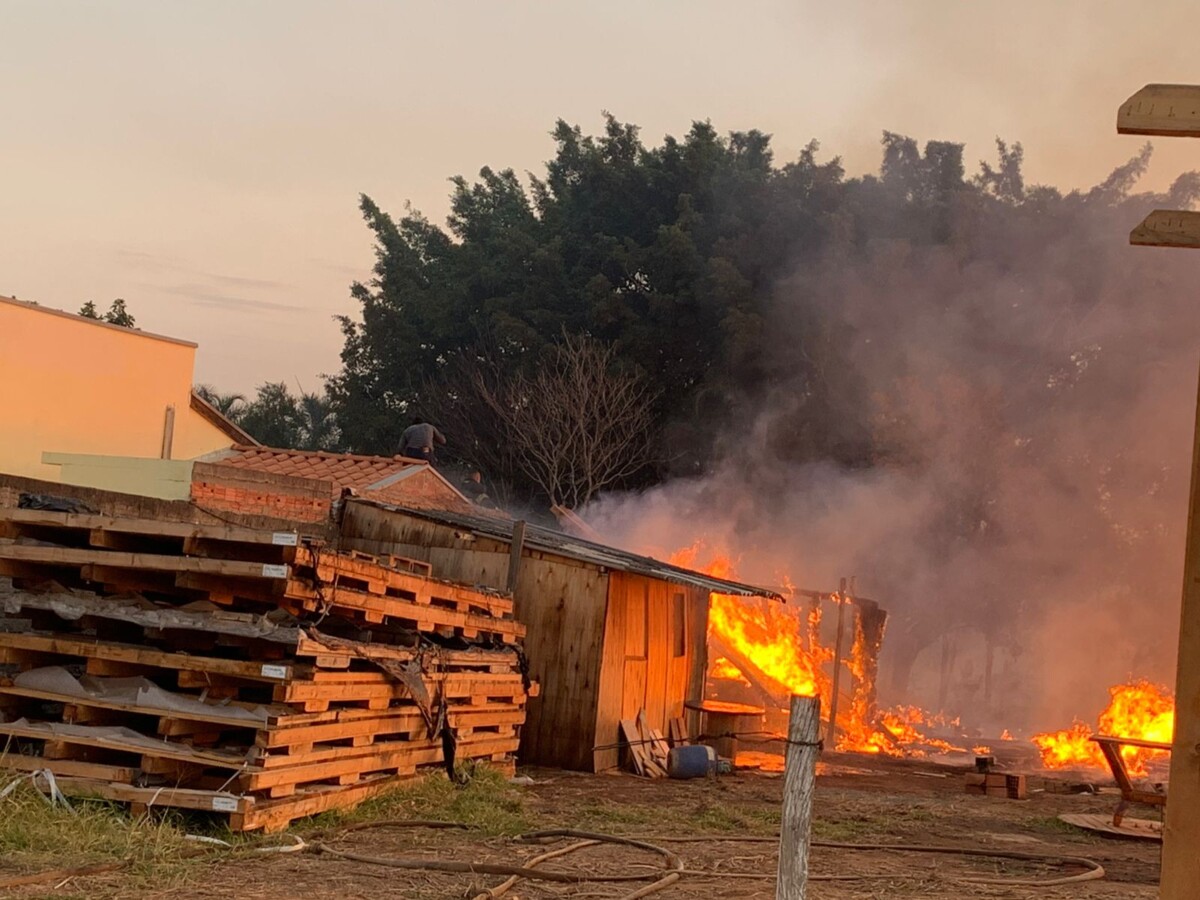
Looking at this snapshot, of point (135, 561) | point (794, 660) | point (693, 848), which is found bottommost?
point (693, 848)

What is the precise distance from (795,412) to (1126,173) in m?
11.4

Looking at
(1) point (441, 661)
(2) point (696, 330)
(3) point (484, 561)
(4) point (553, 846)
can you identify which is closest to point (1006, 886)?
(4) point (553, 846)

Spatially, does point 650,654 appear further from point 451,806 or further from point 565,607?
point 451,806

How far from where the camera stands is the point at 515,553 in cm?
1652

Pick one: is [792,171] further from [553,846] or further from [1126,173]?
[553,846]

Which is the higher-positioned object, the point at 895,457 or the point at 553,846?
the point at 895,457

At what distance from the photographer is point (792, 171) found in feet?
116

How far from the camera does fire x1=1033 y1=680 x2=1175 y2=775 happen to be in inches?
933

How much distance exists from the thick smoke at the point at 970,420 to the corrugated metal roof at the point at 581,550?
45.6 feet

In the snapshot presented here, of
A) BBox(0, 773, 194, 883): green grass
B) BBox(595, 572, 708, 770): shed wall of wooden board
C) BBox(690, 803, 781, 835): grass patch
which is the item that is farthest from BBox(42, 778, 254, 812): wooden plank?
BBox(595, 572, 708, 770): shed wall of wooden board

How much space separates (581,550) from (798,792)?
1123 centimetres

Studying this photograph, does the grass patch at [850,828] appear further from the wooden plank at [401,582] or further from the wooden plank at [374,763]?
the wooden plank at [401,582]

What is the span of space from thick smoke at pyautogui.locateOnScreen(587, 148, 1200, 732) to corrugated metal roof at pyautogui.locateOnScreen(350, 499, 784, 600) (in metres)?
13.9

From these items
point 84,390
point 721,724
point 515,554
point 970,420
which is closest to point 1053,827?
point 721,724
